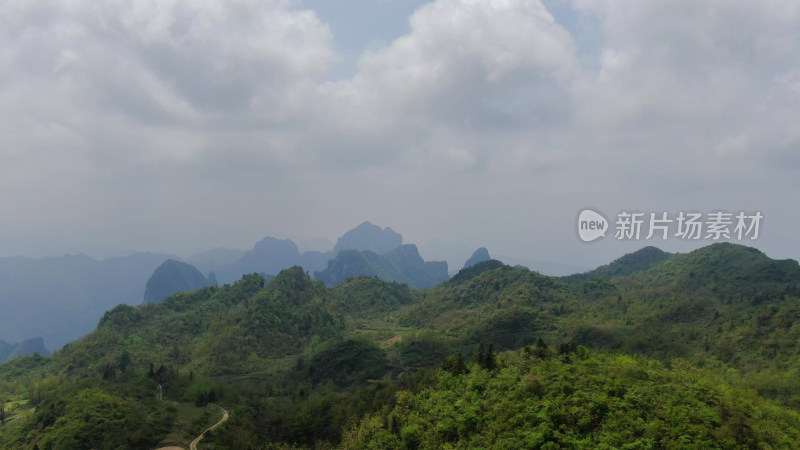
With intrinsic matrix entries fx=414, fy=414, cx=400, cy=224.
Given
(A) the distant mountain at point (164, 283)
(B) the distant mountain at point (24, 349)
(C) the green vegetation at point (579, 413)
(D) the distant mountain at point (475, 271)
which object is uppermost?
(D) the distant mountain at point (475, 271)

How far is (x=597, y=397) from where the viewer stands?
20344mm

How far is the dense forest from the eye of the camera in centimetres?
2072

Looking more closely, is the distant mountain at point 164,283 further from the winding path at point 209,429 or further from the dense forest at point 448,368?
the winding path at point 209,429

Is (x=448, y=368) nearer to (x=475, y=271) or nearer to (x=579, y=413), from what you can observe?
(x=579, y=413)

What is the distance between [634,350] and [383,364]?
32429mm

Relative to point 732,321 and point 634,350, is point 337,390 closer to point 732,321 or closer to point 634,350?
point 634,350

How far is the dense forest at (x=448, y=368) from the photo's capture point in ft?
68.0

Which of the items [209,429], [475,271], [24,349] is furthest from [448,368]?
[24,349]

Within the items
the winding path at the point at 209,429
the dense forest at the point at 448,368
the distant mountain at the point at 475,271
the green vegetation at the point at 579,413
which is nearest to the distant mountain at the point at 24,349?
the dense forest at the point at 448,368

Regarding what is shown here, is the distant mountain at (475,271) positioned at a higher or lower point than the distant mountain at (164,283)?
higher

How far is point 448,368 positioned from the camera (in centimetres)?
3328

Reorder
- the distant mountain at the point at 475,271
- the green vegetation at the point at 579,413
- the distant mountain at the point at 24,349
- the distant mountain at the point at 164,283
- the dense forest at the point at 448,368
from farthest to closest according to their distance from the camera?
the distant mountain at the point at 164,283, the distant mountain at the point at 24,349, the distant mountain at the point at 475,271, the dense forest at the point at 448,368, the green vegetation at the point at 579,413

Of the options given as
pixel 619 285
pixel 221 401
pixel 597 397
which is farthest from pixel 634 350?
pixel 619 285

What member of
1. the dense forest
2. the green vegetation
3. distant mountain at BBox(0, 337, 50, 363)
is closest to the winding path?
the dense forest
